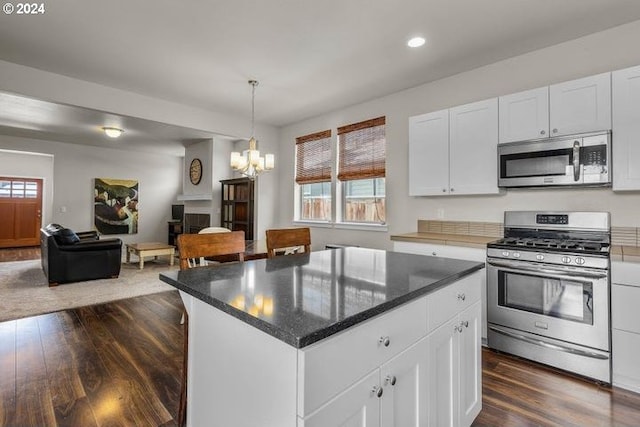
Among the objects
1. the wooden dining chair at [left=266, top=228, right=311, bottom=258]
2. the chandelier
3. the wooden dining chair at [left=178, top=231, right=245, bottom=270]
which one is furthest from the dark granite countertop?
the chandelier

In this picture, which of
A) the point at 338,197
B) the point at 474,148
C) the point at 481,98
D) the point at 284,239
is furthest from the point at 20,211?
the point at 481,98

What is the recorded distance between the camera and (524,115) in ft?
9.15

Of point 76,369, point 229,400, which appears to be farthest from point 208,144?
point 229,400

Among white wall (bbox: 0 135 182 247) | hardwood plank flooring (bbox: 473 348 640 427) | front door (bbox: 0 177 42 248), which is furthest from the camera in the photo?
front door (bbox: 0 177 42 248)

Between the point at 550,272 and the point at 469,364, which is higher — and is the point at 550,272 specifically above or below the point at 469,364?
above

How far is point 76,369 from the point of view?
2322 millimetres

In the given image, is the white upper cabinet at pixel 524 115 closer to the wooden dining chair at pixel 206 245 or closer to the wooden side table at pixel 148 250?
the wooden dining chair at pixel 206 245

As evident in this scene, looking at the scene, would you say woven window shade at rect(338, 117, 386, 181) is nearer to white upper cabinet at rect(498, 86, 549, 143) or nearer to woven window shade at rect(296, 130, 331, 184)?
woven window shade at rect(296, 130, 331, 184)

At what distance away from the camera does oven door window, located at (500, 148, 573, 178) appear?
2.60 metres

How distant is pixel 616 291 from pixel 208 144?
6212mm

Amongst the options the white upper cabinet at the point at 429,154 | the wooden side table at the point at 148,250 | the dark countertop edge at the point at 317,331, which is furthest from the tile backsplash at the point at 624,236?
the wooden side table at the point at 148,250

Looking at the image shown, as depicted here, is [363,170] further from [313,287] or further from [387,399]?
[387,399]

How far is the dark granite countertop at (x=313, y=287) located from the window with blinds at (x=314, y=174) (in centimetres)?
317

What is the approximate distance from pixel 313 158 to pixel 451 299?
3968 mm
